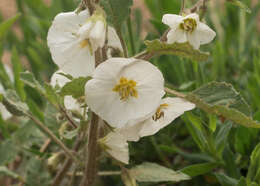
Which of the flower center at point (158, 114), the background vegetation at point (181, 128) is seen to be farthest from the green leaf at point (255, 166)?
the flower center at point (158, 114)

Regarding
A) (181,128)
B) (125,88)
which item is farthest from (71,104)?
(181,128)

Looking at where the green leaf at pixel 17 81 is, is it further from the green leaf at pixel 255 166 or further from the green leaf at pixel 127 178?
the green leaf at pixel 255 166

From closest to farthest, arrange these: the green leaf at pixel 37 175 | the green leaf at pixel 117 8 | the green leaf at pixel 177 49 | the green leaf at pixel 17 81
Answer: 1. the green leaf at pixel 177 49
2. the green leaf at pixel 117 8
3. the green leaf at pixel 37 175
4. the green leaf at pixel 17 81

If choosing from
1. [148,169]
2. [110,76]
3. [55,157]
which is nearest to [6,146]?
[55,157]

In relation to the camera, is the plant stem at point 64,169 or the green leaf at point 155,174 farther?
the plant stem at point 64,169

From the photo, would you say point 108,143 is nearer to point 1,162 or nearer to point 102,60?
point 102,60
